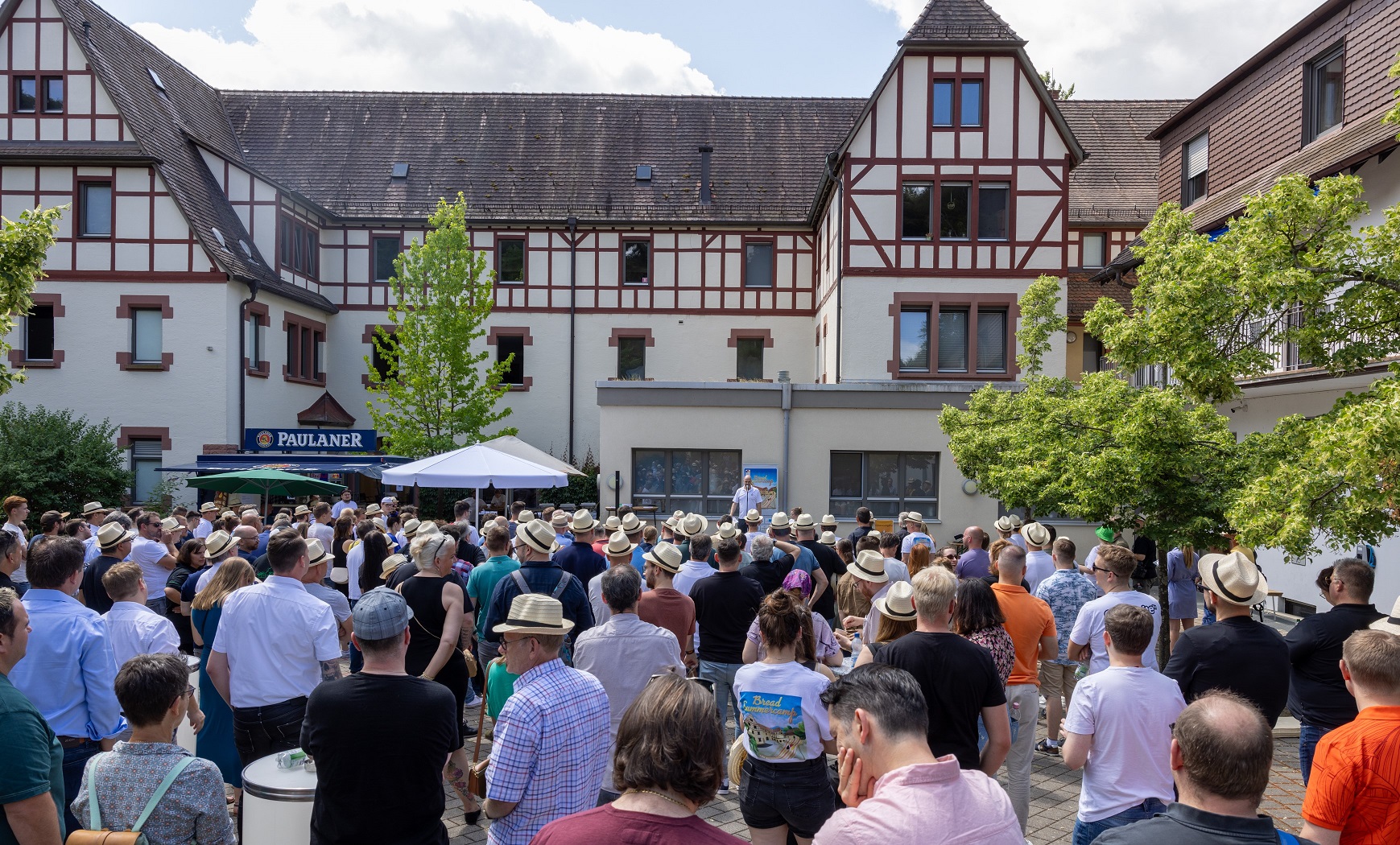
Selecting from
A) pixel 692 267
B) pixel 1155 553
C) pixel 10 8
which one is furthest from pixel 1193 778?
pixel 10 8

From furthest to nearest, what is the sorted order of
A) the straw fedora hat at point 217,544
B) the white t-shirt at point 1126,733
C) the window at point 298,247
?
the window at point 298,247 < the straw fedora hat at point 217,544 < the white t-shirt at point 1126,733

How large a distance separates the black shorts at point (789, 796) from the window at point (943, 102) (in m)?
21.6

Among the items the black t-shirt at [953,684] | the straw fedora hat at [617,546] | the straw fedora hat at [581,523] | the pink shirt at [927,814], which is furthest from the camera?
the straw fedora hat at [581,523]

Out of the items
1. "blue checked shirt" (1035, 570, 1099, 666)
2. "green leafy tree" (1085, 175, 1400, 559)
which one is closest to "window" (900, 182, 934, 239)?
"green leafy tree" (1085, 175, 1400, 559)

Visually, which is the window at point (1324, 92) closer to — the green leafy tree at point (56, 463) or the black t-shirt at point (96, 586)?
the black t-shirt at point (96, 586)

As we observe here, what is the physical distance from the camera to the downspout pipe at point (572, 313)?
97.7 feet

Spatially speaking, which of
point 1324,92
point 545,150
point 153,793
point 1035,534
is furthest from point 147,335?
point 1324,92

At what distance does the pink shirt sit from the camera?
248 cm

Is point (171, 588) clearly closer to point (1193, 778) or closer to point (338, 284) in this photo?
point (1193, 778)

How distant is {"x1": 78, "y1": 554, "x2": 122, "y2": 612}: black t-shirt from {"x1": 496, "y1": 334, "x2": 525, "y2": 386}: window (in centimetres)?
2150

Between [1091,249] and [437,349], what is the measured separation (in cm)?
1962

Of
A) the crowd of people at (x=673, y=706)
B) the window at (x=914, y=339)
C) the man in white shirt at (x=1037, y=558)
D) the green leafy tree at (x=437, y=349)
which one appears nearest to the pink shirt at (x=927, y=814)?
the crowd of people at (x=673, y=706)

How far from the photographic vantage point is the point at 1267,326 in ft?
27.8

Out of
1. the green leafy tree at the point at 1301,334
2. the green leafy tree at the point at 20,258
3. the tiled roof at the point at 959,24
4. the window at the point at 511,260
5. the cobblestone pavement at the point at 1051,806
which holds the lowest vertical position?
the cobblestone pavement at the point at 1051,806
